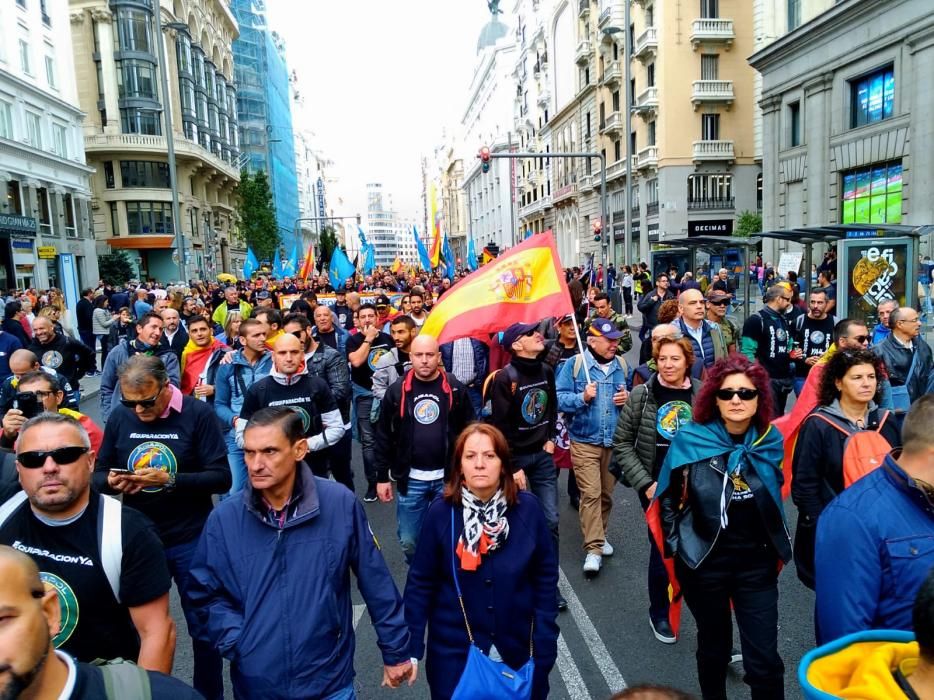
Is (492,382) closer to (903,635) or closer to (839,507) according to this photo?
(839,507)

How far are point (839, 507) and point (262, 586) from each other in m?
2.13

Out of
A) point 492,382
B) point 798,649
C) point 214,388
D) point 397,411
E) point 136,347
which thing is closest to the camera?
point 798,649

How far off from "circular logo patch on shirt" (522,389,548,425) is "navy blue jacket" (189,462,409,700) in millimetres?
2447

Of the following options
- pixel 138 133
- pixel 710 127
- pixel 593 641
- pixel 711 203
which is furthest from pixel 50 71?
pixel 593 641

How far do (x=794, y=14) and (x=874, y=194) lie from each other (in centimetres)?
910

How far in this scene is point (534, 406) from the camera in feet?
17.4

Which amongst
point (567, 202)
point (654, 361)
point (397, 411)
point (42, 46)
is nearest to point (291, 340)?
point (397, 411)

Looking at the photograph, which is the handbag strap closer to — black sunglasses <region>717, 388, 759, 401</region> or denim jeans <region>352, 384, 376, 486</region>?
black sunglasses <region>717, 388, 759, 401</region>

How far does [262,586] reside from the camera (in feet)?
8.98

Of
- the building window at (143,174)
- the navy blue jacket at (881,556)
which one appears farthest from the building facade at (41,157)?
the navy blue jacket at (881,556)

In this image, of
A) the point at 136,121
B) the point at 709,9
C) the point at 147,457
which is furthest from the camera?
the point at 136,121

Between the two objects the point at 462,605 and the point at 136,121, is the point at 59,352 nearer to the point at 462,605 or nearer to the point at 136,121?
the point at 462,605

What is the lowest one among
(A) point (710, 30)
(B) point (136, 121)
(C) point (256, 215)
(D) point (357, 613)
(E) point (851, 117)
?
(D) point (357, 613)

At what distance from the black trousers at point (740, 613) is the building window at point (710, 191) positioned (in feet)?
130
